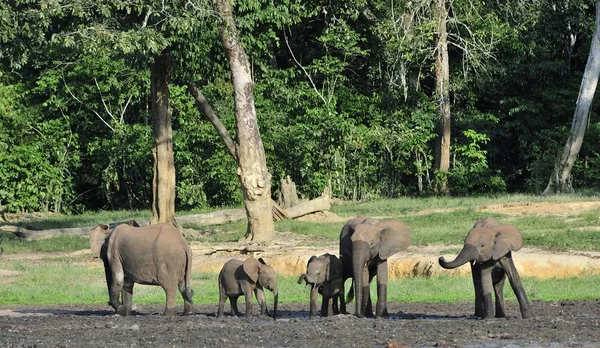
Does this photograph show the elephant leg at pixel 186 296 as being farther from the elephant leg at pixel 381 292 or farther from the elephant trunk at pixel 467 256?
the elephant trunk at pixel 467 256

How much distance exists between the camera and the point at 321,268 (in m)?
15.3

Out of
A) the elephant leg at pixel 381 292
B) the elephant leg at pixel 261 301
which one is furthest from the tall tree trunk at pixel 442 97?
the elephant leg at pixel 261 301

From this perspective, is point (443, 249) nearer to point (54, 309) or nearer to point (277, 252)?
point (277, 252)

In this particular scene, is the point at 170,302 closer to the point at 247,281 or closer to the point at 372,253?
the point at 247,281

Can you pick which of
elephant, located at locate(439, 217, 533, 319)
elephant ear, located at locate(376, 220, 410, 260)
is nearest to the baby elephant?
elephant ear, located at locate(376, 220, 410, 260)

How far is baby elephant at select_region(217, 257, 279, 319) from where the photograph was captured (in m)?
15.4

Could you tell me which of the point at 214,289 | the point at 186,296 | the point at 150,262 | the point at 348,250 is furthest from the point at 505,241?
the point at 214,289

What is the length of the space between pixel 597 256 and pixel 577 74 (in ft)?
60.1

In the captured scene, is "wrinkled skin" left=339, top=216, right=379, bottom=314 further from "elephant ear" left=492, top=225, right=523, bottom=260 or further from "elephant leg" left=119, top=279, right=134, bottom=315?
"elephant leg" left=119, top=279, right=134, bottom=315

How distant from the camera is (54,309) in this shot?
17.4 metres

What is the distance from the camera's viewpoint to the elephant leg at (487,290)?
14.6 m

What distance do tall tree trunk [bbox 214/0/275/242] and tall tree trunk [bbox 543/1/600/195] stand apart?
11.0 metres

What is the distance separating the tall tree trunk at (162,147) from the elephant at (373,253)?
11894mm

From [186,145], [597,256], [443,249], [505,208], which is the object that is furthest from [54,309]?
[186,145]
